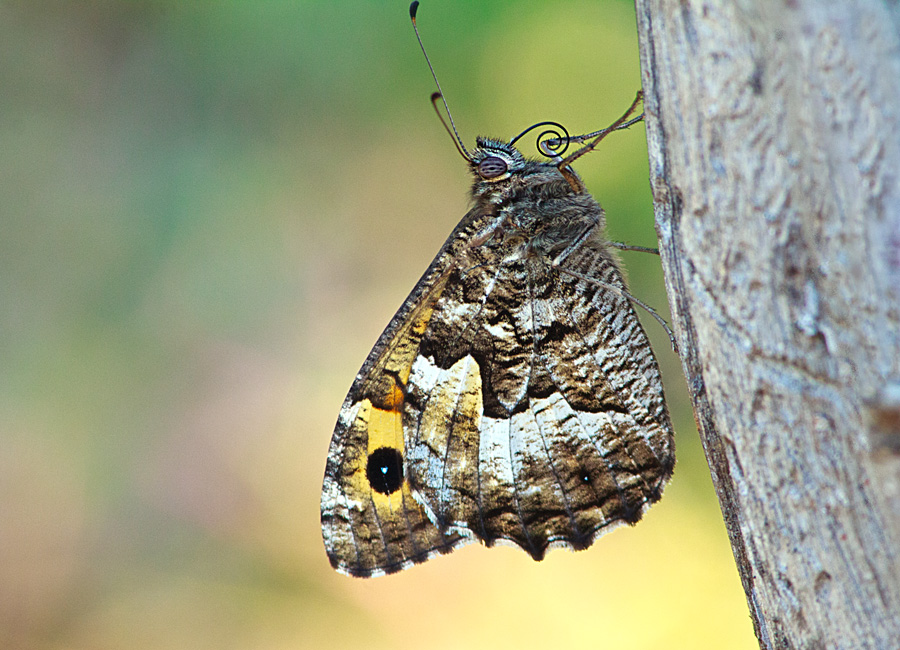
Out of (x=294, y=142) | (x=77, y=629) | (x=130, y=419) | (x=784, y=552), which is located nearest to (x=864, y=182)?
(x=784, y=552)

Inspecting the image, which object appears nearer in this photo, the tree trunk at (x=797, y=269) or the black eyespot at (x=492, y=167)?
the tree trunk at (x=797, y=269)

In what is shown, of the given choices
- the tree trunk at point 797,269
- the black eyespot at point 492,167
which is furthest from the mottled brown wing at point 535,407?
the tree trunk at point 797,269

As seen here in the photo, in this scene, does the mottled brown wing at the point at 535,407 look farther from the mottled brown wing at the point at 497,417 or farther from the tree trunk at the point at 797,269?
the tree trunk at the point at 797,269

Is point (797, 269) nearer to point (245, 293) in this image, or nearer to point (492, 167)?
point (492, 167)

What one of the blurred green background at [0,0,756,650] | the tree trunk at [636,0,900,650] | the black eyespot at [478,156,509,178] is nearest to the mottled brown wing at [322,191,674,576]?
the black eyespot at [478,156,509,178]

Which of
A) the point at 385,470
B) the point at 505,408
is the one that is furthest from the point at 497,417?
the point at 385,470

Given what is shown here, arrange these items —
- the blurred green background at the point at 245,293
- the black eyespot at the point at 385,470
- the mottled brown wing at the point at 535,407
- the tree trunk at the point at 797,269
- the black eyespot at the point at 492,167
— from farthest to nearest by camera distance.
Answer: the blurred green background at the point at 245,293 → the black eyespot at the point at 492,167 → the black eyespot at the point at 385,470 → the mottled brown wing at the point at 535,407 → the tree trunk at the point at 797,269

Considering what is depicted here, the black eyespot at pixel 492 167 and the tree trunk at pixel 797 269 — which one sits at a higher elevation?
the black eyespot at pixel 492 167
